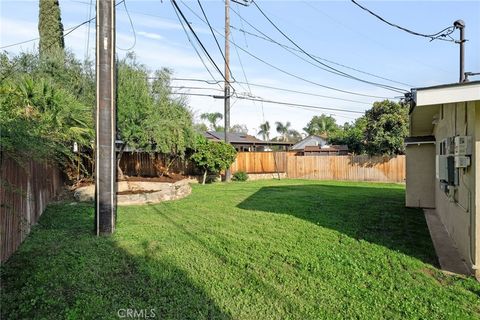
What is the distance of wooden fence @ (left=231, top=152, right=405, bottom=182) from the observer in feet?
62.8

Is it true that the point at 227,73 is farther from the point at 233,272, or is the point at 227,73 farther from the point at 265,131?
the point at 265,131

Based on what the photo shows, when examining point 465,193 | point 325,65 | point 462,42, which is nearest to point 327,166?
point 325,65

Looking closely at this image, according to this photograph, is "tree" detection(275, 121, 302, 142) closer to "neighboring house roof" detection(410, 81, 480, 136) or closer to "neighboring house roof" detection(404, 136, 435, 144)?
"neighboring house roof" detection(404, 136, 435, 144)

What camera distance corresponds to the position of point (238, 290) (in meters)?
3.63

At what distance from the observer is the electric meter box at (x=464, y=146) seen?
439cm

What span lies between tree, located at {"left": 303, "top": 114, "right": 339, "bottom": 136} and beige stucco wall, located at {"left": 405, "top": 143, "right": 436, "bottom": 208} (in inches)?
1733

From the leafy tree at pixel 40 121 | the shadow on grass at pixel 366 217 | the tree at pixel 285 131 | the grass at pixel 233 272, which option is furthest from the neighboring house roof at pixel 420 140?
the tree at pixel 285 131

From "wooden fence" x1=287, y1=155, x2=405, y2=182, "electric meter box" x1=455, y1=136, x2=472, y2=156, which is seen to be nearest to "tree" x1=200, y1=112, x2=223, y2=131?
"wooden fence" x1=287, y1=155, x2=405, y2=182

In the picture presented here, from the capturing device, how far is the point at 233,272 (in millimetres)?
4156

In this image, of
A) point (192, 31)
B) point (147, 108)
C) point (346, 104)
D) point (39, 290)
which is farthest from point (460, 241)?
point (346, 104)

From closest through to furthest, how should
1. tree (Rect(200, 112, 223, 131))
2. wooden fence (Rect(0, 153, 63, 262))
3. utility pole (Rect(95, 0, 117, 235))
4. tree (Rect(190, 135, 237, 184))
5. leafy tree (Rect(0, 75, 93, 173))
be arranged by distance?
wooden fence (Rect(0, 153, 63, 262)) → leafy tree (Rect(0, 75, 93, 173)) → utility pole (Rect(95, 0, 117, 235)) → tree (Rect(190, 135, 237, 184)) → tree (Rect(200, 112, 223, 131))

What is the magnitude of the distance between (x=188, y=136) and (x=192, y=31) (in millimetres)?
6684

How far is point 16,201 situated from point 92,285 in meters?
2.00

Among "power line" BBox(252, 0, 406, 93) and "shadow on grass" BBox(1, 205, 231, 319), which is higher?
"power line" BBox(252, 0, 406, 93)
